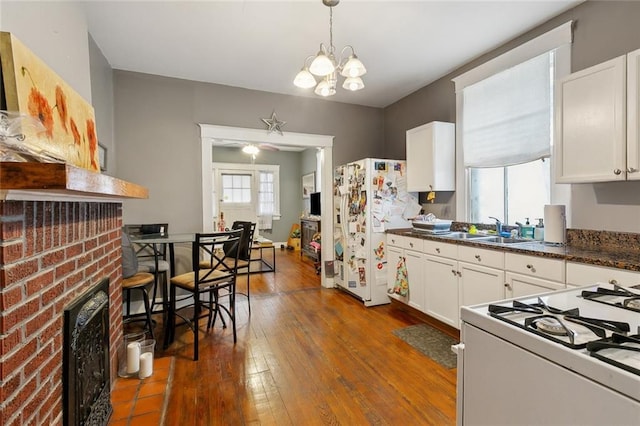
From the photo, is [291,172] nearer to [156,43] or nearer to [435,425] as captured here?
[156,43]

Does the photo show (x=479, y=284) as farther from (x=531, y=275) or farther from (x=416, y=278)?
(x=416, y=278)

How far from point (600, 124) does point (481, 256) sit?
3.65 ft

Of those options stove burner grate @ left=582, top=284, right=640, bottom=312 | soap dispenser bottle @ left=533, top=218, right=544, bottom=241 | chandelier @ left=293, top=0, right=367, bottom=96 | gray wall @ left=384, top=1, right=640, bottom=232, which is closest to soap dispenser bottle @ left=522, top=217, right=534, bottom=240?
soap dispenser bottle @ left=533, top=218, right=544, bottom=241

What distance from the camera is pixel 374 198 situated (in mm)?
3514

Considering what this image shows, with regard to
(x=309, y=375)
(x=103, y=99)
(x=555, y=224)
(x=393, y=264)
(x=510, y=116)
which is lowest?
(x=309, y=375)

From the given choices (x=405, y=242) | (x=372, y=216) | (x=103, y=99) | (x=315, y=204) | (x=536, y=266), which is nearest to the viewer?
(x=536, y=266)

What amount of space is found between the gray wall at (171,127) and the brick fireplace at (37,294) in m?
2.17

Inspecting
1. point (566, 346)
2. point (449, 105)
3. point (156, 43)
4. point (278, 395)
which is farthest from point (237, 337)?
point (449, 105)

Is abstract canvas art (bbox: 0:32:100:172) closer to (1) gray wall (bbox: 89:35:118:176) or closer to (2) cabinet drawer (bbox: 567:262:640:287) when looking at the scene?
(1) gray wall (bbox: 89:35:118:176)

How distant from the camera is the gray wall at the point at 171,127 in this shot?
332 cm

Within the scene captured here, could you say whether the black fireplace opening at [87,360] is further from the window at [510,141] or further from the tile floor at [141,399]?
the window at [510,141]

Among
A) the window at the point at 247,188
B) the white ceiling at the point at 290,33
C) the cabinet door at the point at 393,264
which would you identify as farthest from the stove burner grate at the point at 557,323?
the window at the point at 247,188

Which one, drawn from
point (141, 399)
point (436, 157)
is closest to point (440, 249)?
point (436, 157)

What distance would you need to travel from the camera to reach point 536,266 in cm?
199
